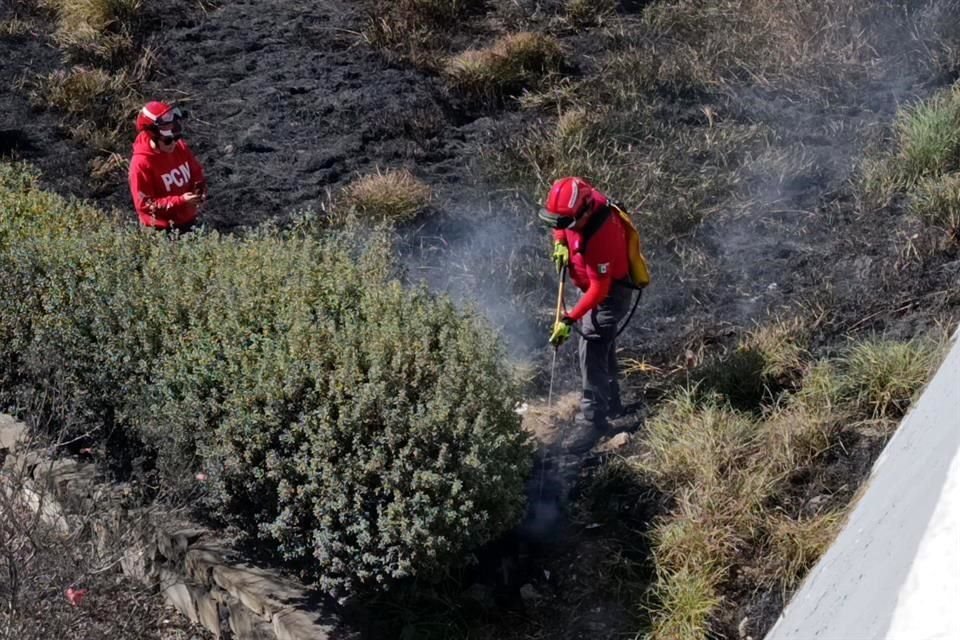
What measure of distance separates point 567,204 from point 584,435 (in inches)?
51.3

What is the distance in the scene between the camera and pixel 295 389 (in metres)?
5.28

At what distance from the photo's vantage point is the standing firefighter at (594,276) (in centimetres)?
605

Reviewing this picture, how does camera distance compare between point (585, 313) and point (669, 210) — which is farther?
point (669, 210)

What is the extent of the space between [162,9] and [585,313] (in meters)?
6.57

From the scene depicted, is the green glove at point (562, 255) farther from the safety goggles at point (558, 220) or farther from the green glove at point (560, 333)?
the green glove at point (560, 333)

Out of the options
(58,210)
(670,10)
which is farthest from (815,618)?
(670,10)

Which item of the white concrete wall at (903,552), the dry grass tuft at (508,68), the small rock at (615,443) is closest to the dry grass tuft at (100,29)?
the dry grass tuft at (508,68)

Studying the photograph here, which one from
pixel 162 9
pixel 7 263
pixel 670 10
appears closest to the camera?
pixel 7 263

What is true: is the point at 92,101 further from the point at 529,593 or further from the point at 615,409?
the point at 529,593

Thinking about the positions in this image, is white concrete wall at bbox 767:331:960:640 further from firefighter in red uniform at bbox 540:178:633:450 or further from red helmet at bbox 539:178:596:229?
red helmet at bbox 539:178:596:229

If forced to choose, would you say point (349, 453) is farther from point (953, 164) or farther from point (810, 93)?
point (810, 93)

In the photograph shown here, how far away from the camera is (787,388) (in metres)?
6.35

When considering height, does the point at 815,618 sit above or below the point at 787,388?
above

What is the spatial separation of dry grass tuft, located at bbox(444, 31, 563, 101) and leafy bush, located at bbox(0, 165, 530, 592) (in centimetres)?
348
